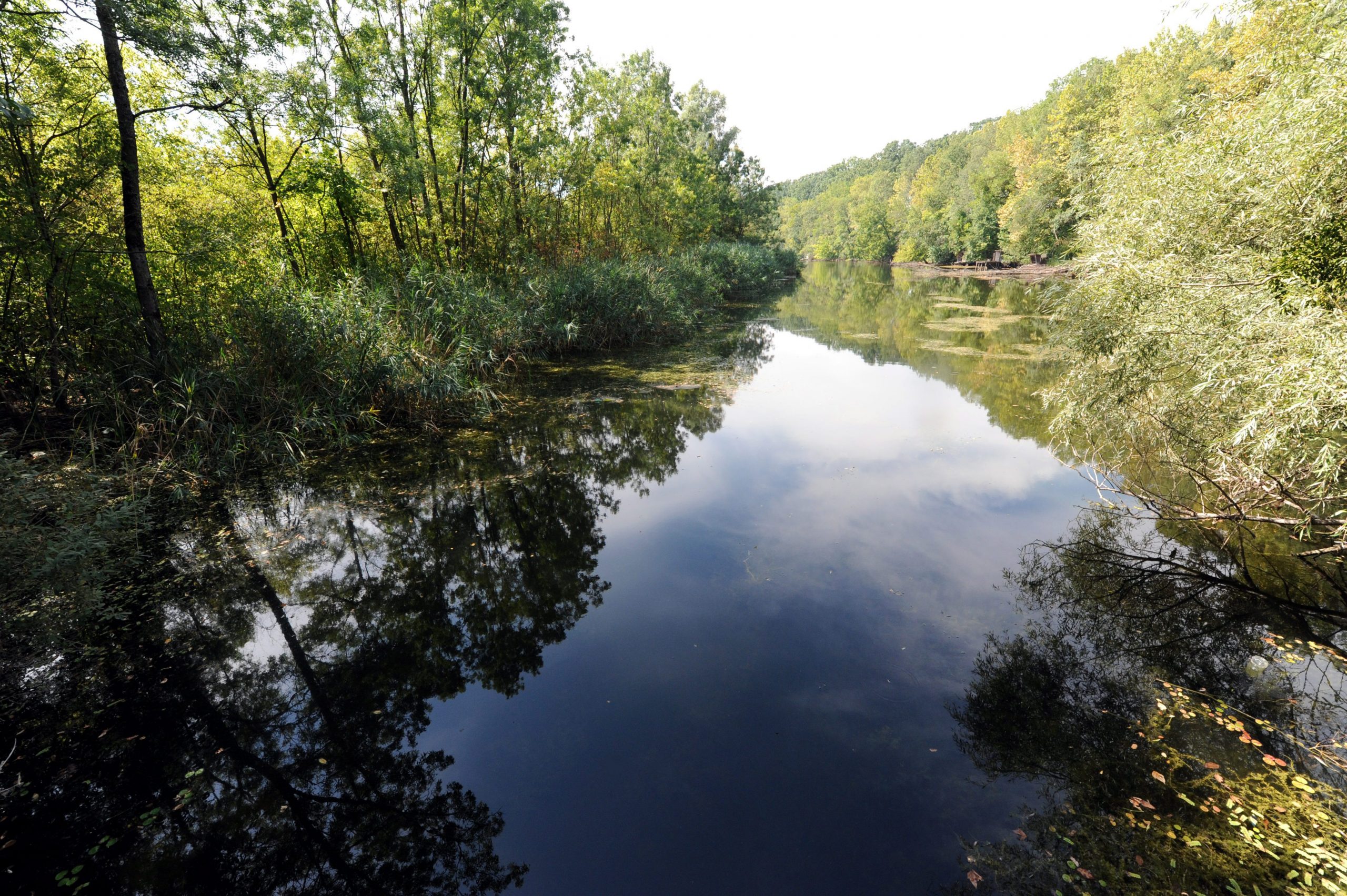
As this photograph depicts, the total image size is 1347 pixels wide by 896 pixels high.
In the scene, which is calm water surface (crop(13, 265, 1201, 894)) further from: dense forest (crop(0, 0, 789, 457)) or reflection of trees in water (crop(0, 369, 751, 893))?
dense forest (crop(0, 0, 789, 457))

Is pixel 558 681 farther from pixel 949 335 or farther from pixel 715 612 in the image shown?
pixel 949 335

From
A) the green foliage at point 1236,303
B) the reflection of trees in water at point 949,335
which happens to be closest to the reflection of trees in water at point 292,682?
the green foliage at point 1236,303

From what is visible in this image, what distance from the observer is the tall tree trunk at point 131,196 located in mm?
6285

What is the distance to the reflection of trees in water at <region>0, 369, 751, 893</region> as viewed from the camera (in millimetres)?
2764

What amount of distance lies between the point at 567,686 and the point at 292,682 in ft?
6.39

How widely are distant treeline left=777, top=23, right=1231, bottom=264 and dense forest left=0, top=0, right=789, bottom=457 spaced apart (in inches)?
433

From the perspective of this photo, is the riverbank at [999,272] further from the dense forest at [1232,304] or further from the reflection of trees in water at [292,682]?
the reflection of trees in water at [292,682]

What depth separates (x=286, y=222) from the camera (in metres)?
10.4

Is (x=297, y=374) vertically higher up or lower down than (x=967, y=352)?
higher up

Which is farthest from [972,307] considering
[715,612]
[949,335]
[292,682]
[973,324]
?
[292,682]

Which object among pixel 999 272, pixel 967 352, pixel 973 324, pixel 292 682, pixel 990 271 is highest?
pixel 990 271

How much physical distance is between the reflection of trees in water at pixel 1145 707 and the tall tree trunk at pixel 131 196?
9613mm

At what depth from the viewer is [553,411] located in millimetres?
10242

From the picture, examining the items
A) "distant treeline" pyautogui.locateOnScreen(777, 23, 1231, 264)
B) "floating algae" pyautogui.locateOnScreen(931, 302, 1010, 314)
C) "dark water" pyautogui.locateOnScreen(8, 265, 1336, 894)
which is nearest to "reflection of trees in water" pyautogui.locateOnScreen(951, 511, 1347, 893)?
"dark water" pyautogui.locateOnScreen(8, 265, 1336, 894)
